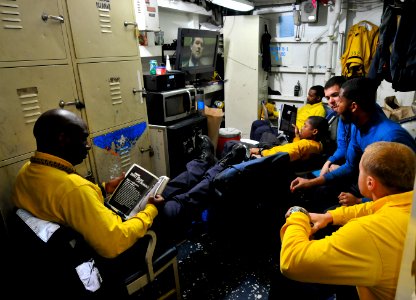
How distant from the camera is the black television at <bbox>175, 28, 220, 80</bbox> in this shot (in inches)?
146

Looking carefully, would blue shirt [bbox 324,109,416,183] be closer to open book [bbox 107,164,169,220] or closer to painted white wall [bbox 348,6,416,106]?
open book [bbox 107,164,169,220]

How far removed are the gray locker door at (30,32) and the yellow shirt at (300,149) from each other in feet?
6.26

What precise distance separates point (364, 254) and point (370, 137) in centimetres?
128

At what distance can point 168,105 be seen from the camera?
3004 mm

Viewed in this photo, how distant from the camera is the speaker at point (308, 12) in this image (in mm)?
4625

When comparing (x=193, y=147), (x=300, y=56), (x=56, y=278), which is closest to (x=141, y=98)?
(x=193, y=147)

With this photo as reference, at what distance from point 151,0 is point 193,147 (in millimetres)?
1703

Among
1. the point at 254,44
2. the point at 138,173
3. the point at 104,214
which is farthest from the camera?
the point at 254,44

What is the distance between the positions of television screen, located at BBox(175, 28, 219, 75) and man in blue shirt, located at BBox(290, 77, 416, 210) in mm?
2289

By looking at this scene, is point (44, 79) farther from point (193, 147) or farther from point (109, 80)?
point (193, 147)

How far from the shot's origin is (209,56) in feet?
14.6

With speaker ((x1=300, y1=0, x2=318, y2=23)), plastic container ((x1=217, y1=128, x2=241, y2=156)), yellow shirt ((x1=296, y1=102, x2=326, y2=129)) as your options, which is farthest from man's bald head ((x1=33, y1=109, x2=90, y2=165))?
speaker ((x1=300, y1=0, x2=318, y2=23))

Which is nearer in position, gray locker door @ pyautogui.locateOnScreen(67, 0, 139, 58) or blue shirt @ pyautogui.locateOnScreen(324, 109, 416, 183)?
blue shirt @ pyautogui.locateOnScreen(324, 109, 416, 183)

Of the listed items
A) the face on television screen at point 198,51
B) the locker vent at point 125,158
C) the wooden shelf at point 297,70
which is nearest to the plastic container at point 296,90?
the wooden shelf at point 297,70
